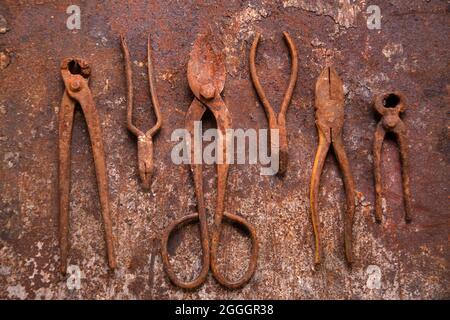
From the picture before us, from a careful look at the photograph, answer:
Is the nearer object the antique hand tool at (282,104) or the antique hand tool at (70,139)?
the antique hand tool at (70,139)

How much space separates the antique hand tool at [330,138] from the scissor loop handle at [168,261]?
425mm

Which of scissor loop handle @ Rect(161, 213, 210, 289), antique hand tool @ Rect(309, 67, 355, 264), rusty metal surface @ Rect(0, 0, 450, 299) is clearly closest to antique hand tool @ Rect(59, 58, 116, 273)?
rusty metal surface @ Rect(0, 0, 450, 299)

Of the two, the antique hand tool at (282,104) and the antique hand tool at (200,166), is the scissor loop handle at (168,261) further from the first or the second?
Answer: the antique hand tool at (282,104)

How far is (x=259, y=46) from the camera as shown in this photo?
7.34 ft

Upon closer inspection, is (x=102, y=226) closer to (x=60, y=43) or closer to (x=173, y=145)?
(x=173, y=145)

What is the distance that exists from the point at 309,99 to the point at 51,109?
1.06m

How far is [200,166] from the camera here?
1997 mm

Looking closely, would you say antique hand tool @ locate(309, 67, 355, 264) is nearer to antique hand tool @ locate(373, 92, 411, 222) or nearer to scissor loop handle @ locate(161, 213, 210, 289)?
antique hand tool @ locate(373, 92, 411, 222)

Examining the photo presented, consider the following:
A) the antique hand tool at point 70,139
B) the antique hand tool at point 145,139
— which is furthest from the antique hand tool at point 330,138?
the antique hand tool at point 70,139

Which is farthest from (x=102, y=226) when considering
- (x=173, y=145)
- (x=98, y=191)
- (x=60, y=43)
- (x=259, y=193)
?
(x=60, y=43)

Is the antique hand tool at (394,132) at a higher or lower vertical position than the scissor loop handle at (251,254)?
higher

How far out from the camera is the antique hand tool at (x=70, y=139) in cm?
192

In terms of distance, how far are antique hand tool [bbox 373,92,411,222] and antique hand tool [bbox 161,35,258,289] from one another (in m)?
0.54

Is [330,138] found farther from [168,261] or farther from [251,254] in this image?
[168,261]
